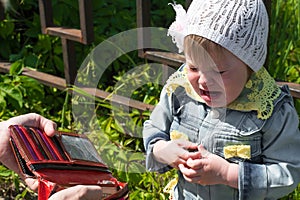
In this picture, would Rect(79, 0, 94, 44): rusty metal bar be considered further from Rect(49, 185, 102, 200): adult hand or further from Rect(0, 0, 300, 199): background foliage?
Rect(49, 185, 102, 200): adult hand

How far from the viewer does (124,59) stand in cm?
350

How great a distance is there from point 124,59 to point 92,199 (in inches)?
72.0

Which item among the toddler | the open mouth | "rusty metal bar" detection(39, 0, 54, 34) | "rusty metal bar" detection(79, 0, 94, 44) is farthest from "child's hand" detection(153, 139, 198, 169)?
"rusty metal bar" detection(39, 0, 54, 34)

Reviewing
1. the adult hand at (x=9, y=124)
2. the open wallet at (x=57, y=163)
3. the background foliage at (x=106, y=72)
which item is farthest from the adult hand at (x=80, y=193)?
the background foliage at (x=106, y=72)

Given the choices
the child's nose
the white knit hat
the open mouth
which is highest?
the white knit hat

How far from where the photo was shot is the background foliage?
2.86m

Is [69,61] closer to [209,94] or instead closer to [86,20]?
[86,20]

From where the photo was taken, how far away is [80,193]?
1.71 metres

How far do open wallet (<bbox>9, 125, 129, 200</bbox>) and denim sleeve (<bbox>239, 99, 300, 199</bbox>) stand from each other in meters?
0.34

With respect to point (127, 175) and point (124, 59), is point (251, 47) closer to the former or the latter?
point (127, 175)

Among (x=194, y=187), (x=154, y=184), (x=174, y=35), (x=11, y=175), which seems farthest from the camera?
(x=11, y=175)

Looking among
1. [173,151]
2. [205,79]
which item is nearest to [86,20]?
[173,151]

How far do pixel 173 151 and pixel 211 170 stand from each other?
14 centimetres

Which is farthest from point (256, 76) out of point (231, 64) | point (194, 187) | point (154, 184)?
point (154, 184)
